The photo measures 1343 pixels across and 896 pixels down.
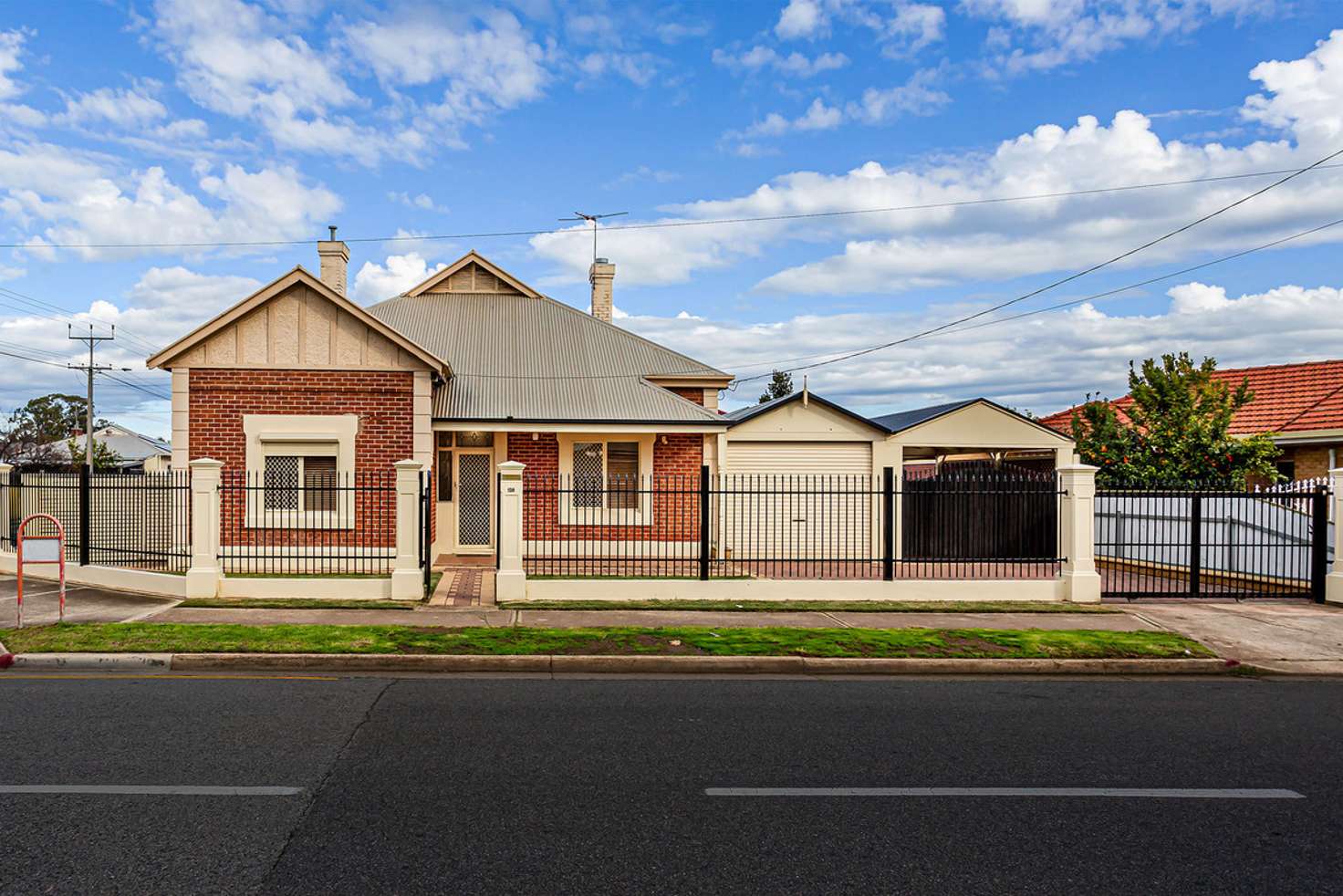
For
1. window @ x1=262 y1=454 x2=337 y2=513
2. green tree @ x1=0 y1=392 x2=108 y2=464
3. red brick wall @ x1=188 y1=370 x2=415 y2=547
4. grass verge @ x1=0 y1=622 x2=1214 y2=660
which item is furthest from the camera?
green tree @ x1=0 y1=392 x2=108 y2=464

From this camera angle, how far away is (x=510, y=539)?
12.9 metres

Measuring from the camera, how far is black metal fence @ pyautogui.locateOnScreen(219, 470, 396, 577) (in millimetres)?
15734

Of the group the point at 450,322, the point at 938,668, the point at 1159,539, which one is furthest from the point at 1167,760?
the point at 450,322

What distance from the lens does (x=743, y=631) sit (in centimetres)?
1072

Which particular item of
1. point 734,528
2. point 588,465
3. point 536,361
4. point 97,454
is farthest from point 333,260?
point 97,454

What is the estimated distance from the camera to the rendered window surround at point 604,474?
18.8 m

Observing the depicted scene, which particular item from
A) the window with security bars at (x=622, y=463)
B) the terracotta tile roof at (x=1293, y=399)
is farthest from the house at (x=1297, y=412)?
the window with security bars at (x=622, y=463)

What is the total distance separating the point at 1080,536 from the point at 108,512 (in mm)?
14921

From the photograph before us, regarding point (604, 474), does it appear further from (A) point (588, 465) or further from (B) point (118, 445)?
(B) point (118, 445)

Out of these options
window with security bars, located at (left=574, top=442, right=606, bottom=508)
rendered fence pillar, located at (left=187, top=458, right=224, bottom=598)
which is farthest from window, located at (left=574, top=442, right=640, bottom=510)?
rendered fence pillar, located at (left=187, top=458, right=224, bottom=598)

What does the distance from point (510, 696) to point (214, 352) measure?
36.5 feet

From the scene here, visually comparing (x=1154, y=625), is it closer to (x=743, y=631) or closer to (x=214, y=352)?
(x=743, y=631)

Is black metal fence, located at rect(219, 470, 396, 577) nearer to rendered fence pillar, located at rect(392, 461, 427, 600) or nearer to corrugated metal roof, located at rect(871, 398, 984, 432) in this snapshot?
rendered fence pillar, located at rect(392, 461, 427, 600)

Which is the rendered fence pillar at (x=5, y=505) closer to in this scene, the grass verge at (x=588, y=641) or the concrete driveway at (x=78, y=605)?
the concrete driveway at (x=78, y=605)
